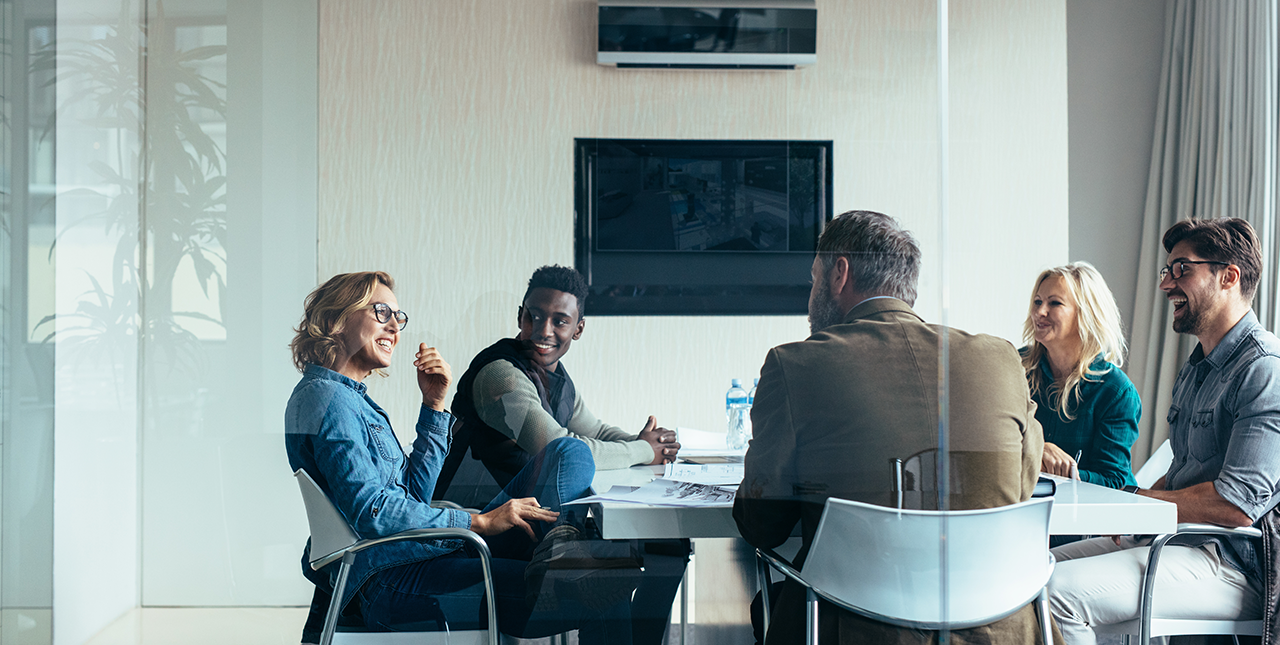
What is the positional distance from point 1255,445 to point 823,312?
3.47 ft

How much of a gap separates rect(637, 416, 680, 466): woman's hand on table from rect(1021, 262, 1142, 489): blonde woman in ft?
2.80

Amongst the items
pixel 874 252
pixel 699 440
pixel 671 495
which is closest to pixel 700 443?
pixel 699 440

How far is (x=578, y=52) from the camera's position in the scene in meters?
1.53

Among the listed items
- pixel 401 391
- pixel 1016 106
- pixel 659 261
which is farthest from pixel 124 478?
pixel 1016 106

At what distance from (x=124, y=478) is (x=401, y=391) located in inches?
26.3

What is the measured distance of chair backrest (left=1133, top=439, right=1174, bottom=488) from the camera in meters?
1.61

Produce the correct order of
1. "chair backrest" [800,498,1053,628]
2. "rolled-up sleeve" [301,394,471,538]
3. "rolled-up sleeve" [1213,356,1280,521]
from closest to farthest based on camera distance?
"chair backrest" [800,498,1053,628]
"rolled-up sleeve" [301,394,471,538]
"rolled-up sleeve" [1213,356,1280,521]

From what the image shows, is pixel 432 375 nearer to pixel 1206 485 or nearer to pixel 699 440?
pixel 699 440

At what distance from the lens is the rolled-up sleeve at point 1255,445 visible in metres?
1.59

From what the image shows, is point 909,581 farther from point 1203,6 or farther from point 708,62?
point 1203,6

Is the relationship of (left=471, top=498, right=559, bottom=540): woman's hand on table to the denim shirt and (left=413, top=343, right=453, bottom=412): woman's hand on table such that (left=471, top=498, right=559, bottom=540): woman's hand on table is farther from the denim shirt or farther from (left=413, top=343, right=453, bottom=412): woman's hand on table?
(left=413, top=343, right=453, bottom=412): woman's hand on table

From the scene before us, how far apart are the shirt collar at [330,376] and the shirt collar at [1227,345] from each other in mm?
1913

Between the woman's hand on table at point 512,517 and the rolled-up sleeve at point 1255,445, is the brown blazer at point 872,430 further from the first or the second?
the rolled-up sleeve at point 1255,445

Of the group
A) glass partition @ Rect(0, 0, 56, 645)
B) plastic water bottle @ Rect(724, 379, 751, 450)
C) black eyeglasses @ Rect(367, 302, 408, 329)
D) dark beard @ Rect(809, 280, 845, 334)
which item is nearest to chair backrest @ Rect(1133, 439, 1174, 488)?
dark beard @ Rect(809, 280, 845, 334)
